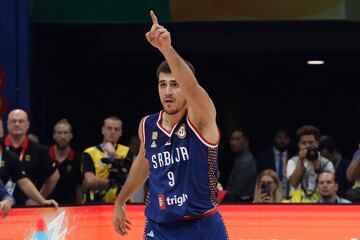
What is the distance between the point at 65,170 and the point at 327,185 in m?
2.87

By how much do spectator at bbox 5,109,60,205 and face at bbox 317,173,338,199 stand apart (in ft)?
8.49

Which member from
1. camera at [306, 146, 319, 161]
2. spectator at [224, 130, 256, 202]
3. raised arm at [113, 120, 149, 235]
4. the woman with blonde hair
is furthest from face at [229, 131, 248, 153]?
raised arm at [113, 120, 149, 235]

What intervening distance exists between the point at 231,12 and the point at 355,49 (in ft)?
12.5

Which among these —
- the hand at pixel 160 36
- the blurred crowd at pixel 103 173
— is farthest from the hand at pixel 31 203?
the hand at pixel 160 36

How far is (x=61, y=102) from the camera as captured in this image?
1788 centimetres

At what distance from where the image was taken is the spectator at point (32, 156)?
402 inches

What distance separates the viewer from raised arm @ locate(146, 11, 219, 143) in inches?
231

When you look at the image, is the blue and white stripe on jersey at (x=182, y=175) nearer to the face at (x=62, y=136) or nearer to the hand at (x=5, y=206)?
the hand at (x=5, y=206)

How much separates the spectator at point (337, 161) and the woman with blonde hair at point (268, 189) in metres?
0.73

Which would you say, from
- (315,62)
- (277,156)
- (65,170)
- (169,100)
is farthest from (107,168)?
(315,62)

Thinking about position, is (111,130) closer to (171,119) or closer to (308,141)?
(308,141)

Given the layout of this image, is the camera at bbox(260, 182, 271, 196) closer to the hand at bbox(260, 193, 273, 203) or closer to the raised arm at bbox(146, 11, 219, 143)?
the hand at bbox(260, 193, 273, 203)

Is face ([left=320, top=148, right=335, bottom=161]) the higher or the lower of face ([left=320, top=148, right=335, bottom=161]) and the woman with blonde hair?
the higher

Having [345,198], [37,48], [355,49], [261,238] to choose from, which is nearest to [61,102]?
[37,48]
